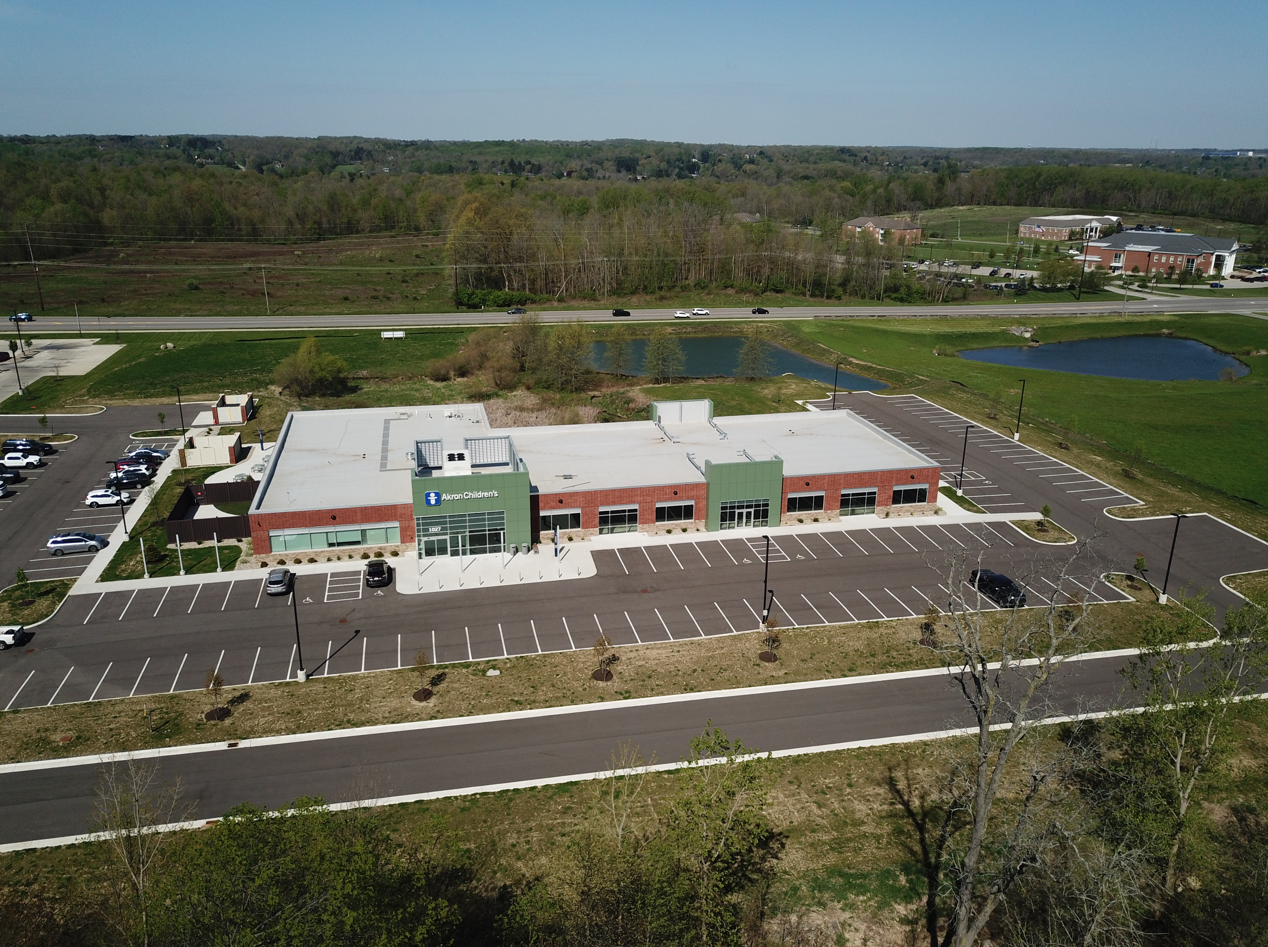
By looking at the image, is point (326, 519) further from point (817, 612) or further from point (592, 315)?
point (592, 315)

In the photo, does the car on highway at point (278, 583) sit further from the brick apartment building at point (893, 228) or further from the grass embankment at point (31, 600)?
the brick apartment building at point (893, 228)

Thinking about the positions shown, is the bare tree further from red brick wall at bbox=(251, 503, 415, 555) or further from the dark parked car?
the dark parked car

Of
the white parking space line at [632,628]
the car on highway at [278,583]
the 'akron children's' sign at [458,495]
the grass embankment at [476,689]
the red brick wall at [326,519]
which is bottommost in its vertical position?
the grass embankment at [476,689]

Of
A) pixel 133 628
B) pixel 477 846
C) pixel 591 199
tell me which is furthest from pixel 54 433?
pixel 591 199

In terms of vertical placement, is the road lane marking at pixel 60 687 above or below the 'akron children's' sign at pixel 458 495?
below

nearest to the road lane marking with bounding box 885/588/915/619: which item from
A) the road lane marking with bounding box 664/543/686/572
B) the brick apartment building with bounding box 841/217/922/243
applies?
the road lane marking with bounding box 664/543/686/572

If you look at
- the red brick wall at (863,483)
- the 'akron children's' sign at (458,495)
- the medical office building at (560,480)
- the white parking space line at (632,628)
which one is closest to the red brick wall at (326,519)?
the medical office building at (560,480)

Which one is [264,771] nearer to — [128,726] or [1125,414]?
[128,726]

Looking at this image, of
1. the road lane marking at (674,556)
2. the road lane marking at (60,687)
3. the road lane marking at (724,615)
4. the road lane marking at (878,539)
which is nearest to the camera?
the road lane marking at (60,687)
